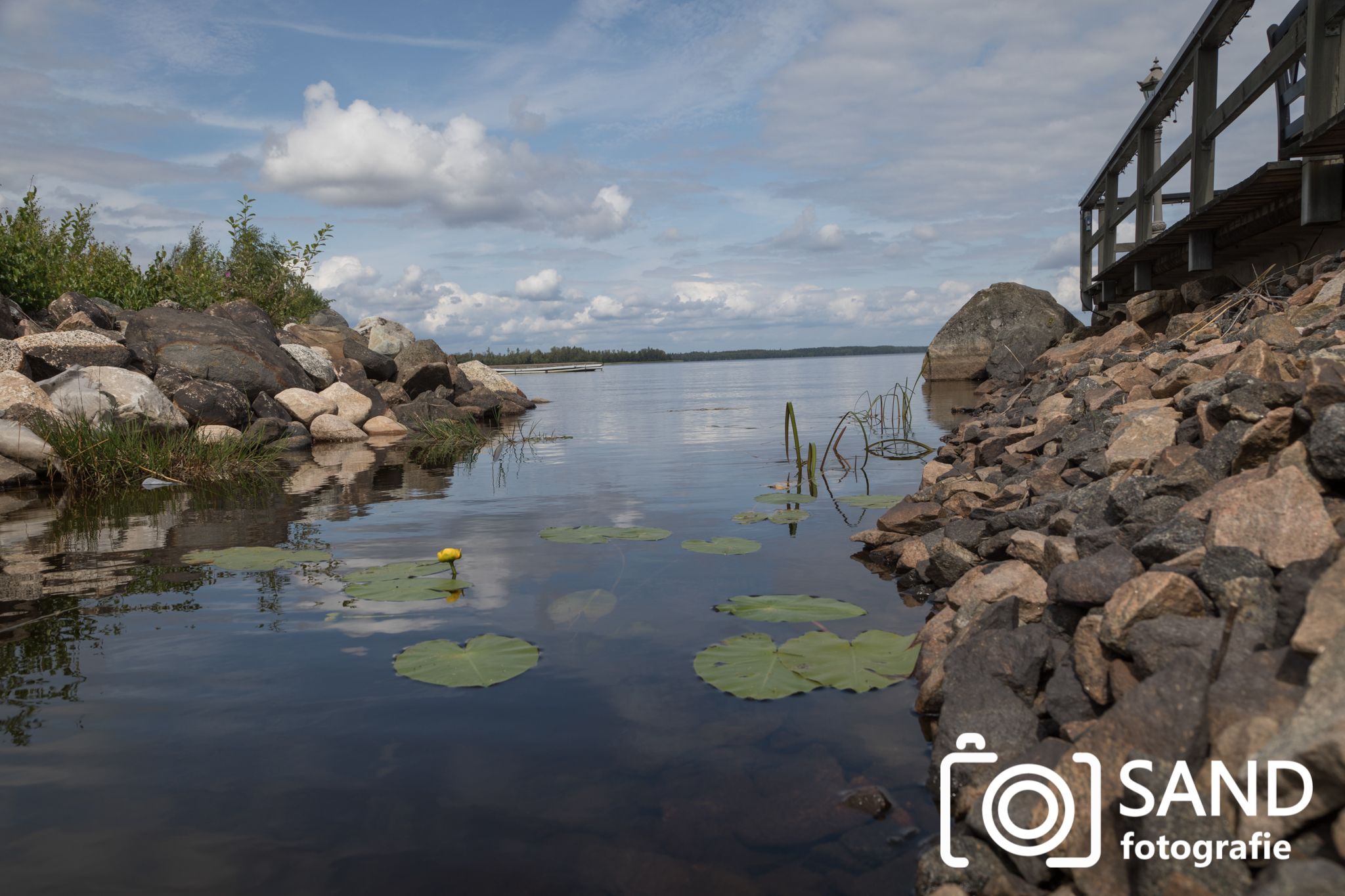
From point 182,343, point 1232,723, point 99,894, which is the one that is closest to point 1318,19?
point 1232,723

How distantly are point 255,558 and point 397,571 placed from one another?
44.9 inches

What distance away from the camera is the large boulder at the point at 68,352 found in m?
11.1

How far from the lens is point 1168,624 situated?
8.04 ft

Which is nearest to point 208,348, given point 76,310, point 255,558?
point 76,310

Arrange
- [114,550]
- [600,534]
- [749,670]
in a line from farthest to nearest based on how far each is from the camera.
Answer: [600,534] → [114,550] → [749,670]

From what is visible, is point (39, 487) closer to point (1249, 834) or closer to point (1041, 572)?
point (1041, 572)

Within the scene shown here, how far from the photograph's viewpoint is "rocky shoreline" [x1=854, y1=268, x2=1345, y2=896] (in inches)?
73.2

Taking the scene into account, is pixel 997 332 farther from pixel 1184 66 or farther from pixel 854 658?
pixel 854 658

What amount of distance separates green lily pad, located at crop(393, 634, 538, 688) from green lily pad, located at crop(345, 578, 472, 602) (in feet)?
2.66

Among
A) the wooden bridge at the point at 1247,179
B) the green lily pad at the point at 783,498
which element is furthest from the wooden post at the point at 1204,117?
the green lily pad at the point at 783,498

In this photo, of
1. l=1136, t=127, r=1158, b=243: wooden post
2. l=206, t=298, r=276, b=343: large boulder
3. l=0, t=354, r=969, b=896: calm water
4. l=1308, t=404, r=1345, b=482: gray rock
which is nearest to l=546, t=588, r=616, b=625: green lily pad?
l=0, t=354, r=969, b=896: calm water

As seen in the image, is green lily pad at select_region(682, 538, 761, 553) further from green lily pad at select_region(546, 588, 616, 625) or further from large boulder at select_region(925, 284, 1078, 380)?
large boulder at select_region(925, 284, 1078, 380)

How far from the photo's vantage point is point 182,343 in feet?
44.1

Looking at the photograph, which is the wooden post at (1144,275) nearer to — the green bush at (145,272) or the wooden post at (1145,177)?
the wooden post at (1145,177)
